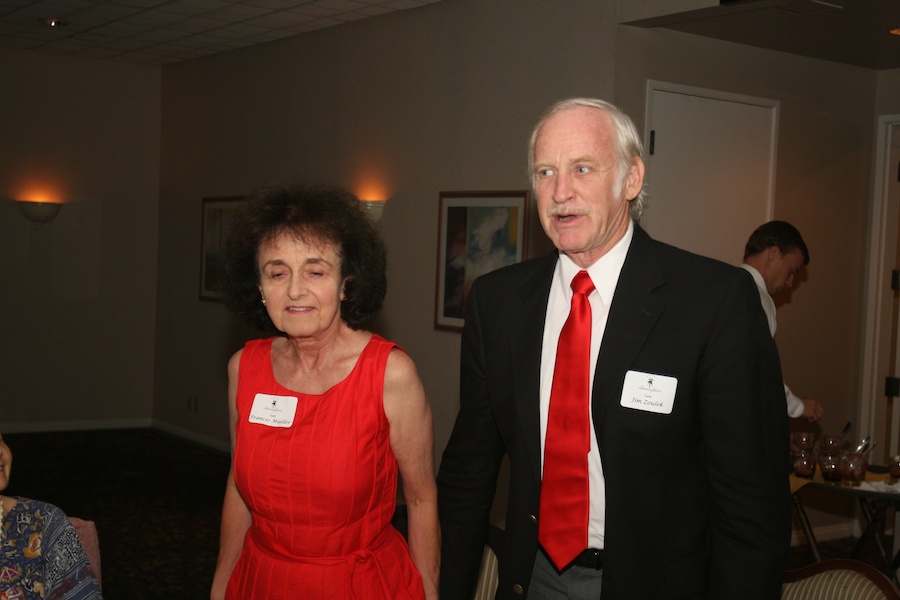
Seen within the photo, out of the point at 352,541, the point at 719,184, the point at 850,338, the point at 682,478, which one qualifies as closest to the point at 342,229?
the point at 352,541

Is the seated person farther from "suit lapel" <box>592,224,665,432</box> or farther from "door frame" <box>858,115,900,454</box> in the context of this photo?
"door frame" <box>858,115,900,454</box>

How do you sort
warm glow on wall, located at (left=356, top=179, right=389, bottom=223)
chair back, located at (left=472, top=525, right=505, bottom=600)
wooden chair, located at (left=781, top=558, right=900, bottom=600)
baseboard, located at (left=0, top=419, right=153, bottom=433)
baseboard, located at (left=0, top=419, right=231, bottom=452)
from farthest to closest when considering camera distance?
baseboard, located at (left=0, top=419, right=153, bottom=433), baseboard, located at (left=0, top=419, right=231, bottom=452), warm glow on wall, located at (left=356, top=179, right=389, bottom=223), chair back, located at (left=472, top=525, right=505, bottom=600), wooden chair, located at (left=781, top=558, right=900, bottom=600)

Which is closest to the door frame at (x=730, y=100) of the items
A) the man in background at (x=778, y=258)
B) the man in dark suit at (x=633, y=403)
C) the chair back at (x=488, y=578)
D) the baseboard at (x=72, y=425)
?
the man in background at (x=778, y=258)

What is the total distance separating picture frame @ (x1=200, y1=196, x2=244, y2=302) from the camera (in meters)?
8.37

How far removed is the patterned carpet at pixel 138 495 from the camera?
16.7 feet

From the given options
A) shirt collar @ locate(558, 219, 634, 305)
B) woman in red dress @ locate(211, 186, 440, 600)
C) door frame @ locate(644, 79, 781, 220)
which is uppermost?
door frame @ locate(644, 79, 781, 220)

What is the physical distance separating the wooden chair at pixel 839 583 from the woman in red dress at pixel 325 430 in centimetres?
115

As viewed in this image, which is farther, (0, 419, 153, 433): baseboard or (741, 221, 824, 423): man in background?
(0, 419, 153, 433): baseboard

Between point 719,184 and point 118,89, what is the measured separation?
614cm

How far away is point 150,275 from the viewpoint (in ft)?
30.9

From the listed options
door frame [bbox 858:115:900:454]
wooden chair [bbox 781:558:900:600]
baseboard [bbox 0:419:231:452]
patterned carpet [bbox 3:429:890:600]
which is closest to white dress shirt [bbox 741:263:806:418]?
patterned carpet [bbox 3:429:890:600]

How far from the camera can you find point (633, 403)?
1.84m

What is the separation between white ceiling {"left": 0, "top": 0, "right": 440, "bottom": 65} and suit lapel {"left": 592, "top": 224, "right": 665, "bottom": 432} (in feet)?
15.4

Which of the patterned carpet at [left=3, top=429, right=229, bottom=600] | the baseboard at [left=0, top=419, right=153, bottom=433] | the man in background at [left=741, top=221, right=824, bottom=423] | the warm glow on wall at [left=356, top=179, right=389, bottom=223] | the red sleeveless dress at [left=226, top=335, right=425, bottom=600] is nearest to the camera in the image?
the red sleeveless dress at [left=226, top=335, right=425, bottom=600]
